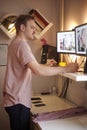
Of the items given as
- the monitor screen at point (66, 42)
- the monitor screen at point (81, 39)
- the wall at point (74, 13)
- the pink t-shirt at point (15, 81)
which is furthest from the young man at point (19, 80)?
the wall at point (74, 13)

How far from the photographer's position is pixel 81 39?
182cm

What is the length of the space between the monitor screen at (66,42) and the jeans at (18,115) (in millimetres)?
777

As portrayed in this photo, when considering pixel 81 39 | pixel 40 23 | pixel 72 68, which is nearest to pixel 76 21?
pixel 40 23

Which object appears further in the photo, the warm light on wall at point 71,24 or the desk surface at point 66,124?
the warm light on wall at point 71,24

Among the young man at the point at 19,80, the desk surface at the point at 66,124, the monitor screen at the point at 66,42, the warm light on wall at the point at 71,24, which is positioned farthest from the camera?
the warm light on wall at the point at 71,24

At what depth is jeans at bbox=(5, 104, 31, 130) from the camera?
6.30 ft

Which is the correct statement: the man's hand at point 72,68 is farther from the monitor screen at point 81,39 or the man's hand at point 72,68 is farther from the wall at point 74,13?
the wall at point 74,13

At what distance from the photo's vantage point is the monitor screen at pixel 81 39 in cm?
175

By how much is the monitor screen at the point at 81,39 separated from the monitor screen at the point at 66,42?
324mm

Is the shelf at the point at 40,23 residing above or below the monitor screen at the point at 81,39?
above

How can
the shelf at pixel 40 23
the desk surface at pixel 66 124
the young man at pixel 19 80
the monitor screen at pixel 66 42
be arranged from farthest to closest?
the shelf at pixel 40 23 < the monitor screen at pixel 66 42 < the young man at pixel 19 80 < the desk surface at pixel 66 124

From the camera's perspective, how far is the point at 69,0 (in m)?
2.78

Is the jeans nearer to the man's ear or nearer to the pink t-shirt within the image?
the pink t-shirt

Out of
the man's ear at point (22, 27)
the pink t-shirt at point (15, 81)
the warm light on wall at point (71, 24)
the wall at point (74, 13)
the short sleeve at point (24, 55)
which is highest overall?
the wall at point (74, 13)
